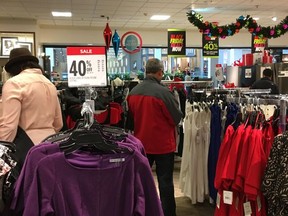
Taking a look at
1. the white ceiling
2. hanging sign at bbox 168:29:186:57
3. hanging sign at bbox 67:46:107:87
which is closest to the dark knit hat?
hanging sign at bbox 67:46:107:87

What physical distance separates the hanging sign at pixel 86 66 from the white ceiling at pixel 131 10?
696 cm

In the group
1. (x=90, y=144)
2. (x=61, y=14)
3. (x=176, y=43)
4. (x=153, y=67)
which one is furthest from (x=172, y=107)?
(x=61, y=14)

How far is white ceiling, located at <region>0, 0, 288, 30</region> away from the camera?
8773mm

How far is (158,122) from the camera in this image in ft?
11.2

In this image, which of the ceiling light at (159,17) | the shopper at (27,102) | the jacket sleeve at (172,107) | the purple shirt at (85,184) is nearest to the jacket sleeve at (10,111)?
the shopper at (27,102)

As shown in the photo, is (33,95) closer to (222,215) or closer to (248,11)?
(222,215)

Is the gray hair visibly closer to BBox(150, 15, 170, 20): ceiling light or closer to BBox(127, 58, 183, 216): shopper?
BBox(127, 58, 183, 216): shopper

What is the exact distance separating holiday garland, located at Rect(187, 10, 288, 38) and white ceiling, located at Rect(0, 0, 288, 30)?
23.0 inches

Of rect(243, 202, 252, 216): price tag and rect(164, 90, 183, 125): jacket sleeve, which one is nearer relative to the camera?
rect(243, 202, 252, 216): price tag

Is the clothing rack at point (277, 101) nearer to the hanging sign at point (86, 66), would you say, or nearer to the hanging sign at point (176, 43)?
the hanging sign at point (86, 66)

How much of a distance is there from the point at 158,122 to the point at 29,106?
4.42 feet

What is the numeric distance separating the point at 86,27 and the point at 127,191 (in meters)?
11.6

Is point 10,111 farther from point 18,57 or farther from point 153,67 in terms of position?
point 153,67

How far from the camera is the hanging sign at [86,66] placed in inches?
78.0
